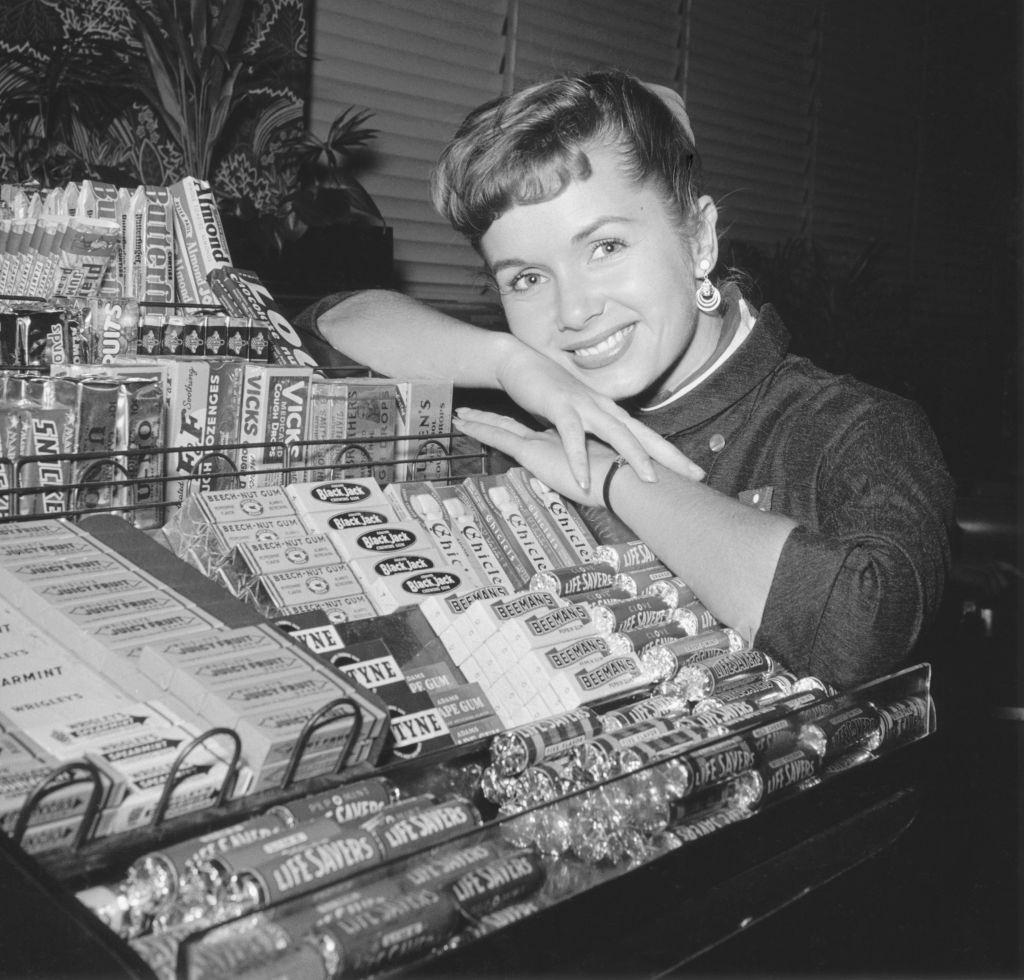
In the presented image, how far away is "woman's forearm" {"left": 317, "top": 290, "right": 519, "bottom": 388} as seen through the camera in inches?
63.8

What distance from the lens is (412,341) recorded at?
173 cm

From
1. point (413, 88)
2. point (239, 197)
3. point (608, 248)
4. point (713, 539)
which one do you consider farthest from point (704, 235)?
point (413, 88)

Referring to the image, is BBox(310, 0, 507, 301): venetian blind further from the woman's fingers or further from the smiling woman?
the woman's fingers

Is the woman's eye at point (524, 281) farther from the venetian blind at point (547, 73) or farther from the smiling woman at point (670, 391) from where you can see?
the venetian blind at point (547, 73)

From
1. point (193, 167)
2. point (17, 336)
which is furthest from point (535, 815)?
point (193, 167)

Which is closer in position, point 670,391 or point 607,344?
point 607,344

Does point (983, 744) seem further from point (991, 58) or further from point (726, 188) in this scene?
point (991, 58)

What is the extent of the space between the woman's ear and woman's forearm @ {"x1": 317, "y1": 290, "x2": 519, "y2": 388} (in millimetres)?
327

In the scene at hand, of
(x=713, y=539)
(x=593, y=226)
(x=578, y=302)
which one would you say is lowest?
(x=713, y=539)

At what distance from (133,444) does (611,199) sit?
71 cm

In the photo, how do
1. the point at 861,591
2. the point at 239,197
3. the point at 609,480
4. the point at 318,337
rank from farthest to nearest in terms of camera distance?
1. the point at 239,197
2. the point at 318,337
3. the point at 609,480
4. the point at 861,591

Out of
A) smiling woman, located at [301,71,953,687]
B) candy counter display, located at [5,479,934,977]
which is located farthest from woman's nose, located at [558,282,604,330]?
candy counter display, located at [5,479,934,977]

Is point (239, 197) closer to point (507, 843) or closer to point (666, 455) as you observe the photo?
point (666, 455)

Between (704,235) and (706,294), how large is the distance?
92 millimetres
